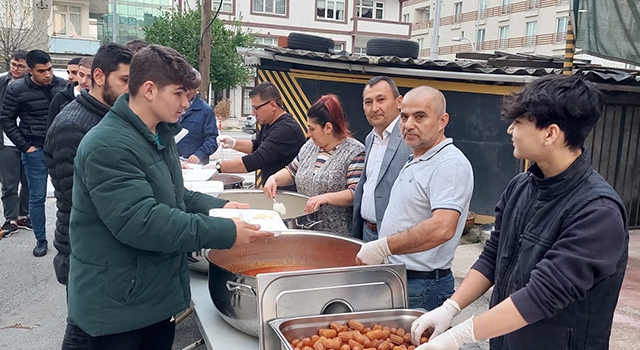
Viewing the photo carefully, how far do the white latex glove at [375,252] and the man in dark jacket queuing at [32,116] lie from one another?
4.38 metres

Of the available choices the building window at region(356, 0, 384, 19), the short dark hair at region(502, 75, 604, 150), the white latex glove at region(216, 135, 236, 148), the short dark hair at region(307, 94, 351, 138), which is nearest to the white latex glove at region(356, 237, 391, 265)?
the short dark hair at region(502, 75, 604, 150)

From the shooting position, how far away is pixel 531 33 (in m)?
33.7

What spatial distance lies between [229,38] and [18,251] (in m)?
21.1

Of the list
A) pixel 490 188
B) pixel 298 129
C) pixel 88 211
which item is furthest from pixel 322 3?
pixel 88 211

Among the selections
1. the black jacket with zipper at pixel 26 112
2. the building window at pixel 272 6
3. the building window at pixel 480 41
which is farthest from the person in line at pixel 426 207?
the building window at pixel 480 41

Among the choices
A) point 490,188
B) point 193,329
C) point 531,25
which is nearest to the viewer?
point 193,329

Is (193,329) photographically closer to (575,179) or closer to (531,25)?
(575,179)

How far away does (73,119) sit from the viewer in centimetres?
254

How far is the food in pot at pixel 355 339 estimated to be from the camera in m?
1.66

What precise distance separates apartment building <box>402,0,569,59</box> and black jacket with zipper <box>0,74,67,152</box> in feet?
86.3

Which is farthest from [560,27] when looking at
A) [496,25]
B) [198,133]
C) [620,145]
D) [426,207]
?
[426,207]

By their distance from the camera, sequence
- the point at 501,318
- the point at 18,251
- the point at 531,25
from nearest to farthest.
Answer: the point at 501,318
the point at 18,251
the point at 531,25

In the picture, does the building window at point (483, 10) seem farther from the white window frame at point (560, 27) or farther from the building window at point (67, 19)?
the building window at point (67, 19)

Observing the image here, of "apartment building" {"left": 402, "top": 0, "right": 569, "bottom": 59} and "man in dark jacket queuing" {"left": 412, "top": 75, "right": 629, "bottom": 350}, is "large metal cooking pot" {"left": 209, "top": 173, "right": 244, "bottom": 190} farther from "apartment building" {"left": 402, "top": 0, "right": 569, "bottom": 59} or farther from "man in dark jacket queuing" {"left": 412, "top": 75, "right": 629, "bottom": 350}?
"apartment building" {"left": 402, "top": 0, "right": 569, "bottom": 59}
